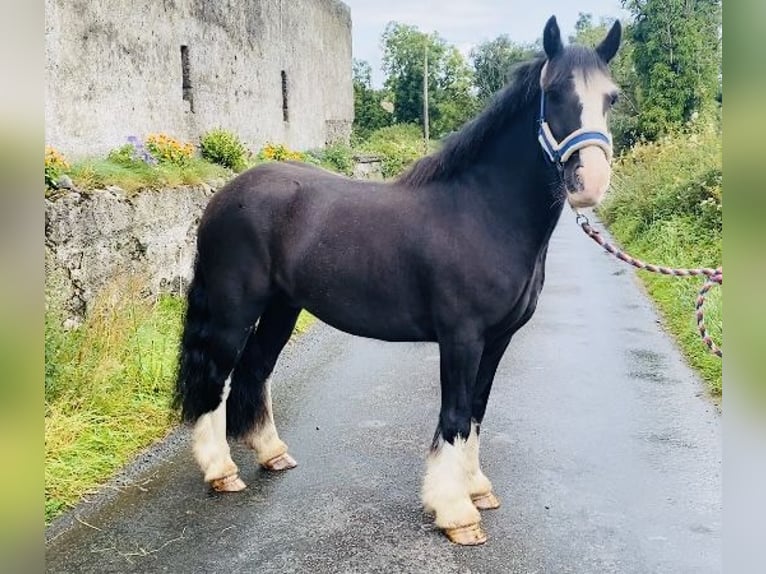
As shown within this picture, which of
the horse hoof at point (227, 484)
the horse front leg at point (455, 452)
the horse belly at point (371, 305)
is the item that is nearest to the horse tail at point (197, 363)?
the horse hoof at point (227, 484)

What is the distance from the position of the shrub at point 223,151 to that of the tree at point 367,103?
60.7ft

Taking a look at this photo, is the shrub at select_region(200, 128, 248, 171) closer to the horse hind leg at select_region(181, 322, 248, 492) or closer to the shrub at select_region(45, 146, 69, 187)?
the shrub at select_region(45, 146, 69, 187)

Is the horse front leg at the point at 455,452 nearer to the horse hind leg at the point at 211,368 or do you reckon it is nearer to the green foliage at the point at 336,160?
the horse hind leg at the point at 211,368

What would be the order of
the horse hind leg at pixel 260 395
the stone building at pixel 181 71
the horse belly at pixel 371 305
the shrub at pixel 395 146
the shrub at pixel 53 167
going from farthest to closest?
1. the shrub at pixel 395 146
2. the stone building at pixel 181 71
3. the shrub at pixel 53 167
4. the horse hind leg at pixel 260 395
5. the horse belly at pixel 371 305

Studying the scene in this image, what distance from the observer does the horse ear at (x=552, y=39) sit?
2760mm

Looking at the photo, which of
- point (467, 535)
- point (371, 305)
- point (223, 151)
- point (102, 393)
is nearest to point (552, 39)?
point (371, 305)

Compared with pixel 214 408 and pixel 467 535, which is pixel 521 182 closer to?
pixel 467 535

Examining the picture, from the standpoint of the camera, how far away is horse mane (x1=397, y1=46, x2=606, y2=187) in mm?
2783

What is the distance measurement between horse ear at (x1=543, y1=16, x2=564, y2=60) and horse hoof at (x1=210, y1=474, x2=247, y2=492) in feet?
8.44

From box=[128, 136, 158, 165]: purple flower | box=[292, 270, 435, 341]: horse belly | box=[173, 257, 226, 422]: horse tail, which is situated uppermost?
box=[128, 136, 158, 165]: purple flower

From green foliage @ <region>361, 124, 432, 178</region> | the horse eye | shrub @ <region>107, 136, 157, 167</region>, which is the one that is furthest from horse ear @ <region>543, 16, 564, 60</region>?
green foliage @ <region>361, 124, 432, 178</region>

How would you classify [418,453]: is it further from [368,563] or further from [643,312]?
[643,312]

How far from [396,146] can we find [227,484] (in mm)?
18995

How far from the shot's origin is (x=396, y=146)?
2178 cm
